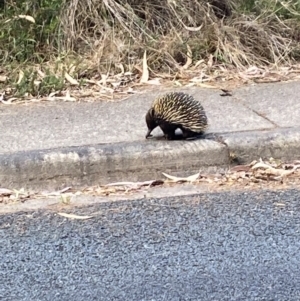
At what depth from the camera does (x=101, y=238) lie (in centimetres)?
429

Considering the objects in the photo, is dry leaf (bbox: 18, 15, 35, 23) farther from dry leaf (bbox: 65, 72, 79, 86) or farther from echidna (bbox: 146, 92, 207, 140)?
echidna (bbox: 146, 92, 207, 140)

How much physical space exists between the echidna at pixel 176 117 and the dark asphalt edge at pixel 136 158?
15 cm

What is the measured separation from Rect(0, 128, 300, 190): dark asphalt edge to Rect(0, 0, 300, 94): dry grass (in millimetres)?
2167

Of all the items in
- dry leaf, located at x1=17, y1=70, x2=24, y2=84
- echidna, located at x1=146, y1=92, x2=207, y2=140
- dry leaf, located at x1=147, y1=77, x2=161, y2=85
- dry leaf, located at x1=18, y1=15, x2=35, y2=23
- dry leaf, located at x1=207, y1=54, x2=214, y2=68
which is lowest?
dry leaf, located at x1=147, y1=77, x2=161, y2=85

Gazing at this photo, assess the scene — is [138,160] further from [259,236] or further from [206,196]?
[259,236]

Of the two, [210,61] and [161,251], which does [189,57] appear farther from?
[161,251]

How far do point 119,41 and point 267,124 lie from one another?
230cm

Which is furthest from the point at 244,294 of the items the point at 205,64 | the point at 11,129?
the point at 205,64

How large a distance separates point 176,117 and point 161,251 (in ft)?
6.18

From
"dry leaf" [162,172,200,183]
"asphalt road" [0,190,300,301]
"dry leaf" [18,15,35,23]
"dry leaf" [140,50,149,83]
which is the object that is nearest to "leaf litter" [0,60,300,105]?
"dry leaf" [140,50,149,83]

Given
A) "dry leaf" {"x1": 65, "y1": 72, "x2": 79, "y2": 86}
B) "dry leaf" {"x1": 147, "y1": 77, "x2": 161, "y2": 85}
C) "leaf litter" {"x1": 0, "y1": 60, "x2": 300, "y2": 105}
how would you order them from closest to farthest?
"leaf litter" {"x1": 0, "y1": 60, "x2": 300, "y2": 105}, "dry leaf" {"x1": 65, "y1": 72, "x2": 79, "y2": 86}, "dry leaf" {"x1": 147, "y1": 77, "x2": 161, "y2": 85}

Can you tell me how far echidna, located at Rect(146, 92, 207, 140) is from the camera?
5.76 meters

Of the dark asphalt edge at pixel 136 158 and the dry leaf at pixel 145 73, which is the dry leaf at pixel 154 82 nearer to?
the dry leaf at pixel 145 73

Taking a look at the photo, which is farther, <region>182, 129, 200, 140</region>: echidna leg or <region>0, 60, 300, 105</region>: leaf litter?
<region>0, 60, 300, 105</region>: leaf litter
